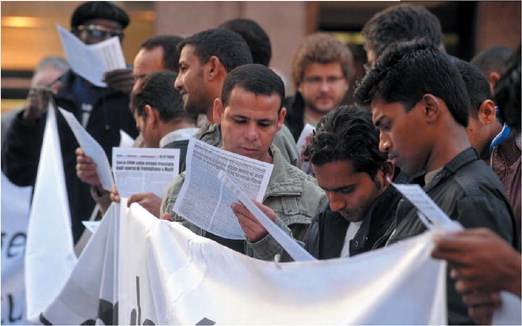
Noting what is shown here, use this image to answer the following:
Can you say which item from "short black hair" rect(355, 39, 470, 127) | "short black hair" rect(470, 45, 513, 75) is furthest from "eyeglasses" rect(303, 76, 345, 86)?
"short black hair" rect(355, 39, 470, 127)

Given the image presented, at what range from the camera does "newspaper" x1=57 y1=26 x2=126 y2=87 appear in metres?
7.41

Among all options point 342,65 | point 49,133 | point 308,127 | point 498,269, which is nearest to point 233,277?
point 498,269

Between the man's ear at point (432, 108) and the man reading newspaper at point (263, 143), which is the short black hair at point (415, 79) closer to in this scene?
the man's ear at point (432, 108)

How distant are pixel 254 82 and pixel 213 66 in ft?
2.47

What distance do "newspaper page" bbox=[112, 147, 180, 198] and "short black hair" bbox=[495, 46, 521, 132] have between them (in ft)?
8.07

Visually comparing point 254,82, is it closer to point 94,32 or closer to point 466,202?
point 466,202

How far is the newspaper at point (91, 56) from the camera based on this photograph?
7.41 m

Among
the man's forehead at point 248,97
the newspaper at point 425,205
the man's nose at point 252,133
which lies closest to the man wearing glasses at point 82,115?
the man's forehead at point 248,97

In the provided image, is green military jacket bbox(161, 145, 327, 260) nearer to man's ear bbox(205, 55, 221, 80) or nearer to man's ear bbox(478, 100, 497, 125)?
man's ear bbox(478, 100, 497, 125)

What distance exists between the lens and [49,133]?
25.4ft

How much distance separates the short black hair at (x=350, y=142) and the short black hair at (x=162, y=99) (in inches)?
61.1

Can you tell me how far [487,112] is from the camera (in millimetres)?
4484

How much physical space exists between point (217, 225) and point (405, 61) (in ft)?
3.39

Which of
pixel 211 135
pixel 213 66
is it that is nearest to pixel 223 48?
pixel 213 66
